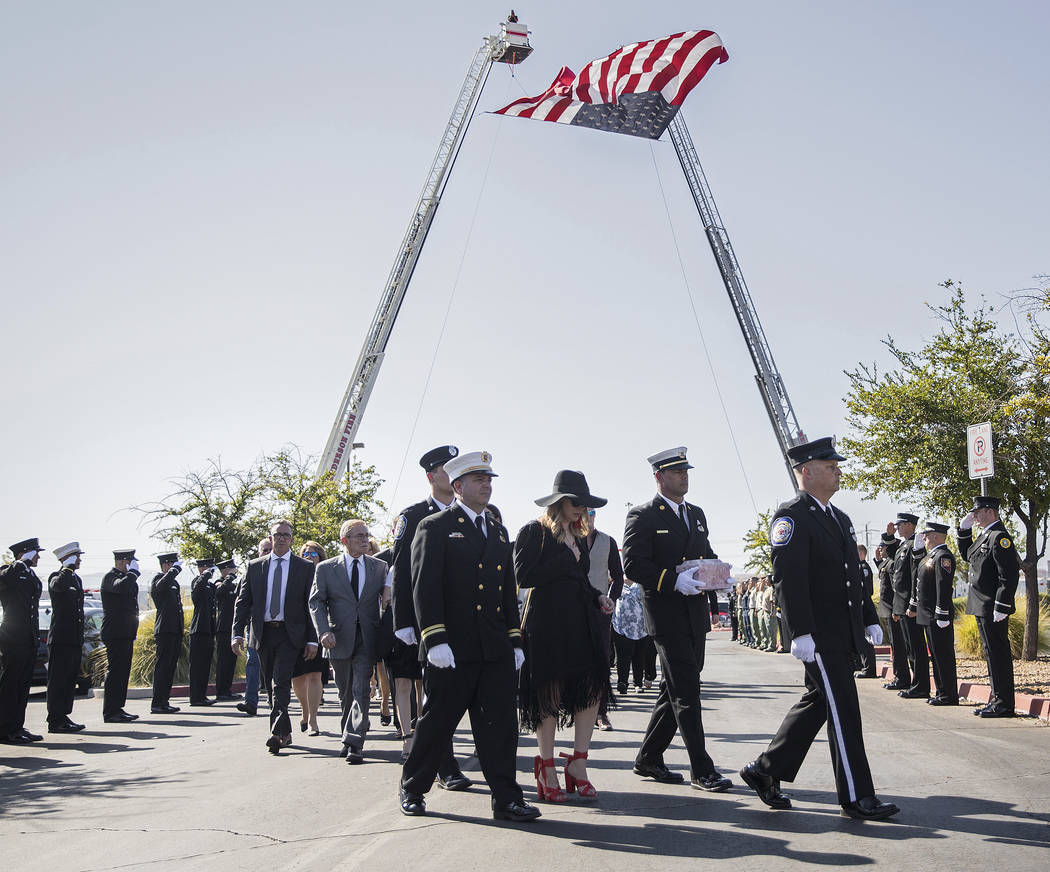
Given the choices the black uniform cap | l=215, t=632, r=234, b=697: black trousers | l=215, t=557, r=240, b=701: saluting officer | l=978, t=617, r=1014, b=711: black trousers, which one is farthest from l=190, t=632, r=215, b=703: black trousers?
l=978, t=617, r=1014, b=711: black trousers

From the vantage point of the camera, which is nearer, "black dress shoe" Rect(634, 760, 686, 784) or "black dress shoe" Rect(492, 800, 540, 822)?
"black dress shoe" Rect(492, 800, 540, 822)

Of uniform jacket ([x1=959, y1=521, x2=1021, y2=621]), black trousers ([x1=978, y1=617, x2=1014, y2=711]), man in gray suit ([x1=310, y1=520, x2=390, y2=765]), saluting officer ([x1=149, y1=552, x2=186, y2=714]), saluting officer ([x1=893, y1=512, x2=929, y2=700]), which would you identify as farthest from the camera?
saluting officer ([x1=149, y1=552, x2=186, y2=714])

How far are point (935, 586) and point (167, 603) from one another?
10.1m

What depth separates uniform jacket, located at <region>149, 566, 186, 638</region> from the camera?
1457 centimetres

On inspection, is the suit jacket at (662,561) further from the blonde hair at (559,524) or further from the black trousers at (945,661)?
the black trousers at (945,661)

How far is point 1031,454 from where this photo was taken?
16.9 meters

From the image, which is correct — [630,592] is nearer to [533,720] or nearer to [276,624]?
[276,624]

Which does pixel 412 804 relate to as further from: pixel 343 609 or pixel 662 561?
pixel 343 609

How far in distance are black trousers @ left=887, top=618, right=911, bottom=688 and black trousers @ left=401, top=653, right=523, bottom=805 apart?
975 centimetres

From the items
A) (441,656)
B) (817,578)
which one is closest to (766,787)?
(817,578)

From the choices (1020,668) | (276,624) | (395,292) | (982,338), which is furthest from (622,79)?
(395,292)

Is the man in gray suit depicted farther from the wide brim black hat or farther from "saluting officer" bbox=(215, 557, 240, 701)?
"saluting officer" bbox=(215, 557, 240, 701)

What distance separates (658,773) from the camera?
285 inches

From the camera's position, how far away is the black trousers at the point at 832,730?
19.0ft
